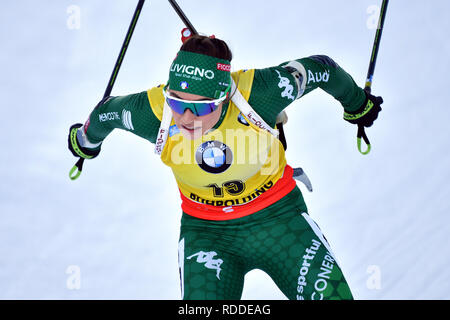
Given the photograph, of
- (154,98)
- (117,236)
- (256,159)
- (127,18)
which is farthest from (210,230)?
(127,18)

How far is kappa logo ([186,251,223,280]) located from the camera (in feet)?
9.02

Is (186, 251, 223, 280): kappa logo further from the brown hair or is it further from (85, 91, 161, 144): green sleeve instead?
the brown hair

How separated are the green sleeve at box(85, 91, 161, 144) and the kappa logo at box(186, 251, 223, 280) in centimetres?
57

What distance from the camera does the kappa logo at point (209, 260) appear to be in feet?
9.02

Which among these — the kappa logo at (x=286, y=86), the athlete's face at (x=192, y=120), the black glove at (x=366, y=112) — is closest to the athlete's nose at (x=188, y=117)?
the athlete's face at (x=192, y=120)

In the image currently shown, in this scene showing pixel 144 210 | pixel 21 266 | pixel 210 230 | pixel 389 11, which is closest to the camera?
pixel 210 230

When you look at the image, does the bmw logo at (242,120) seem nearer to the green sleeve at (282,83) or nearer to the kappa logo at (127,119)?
the green sleeve at (282,83)

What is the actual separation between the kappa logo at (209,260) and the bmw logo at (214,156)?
1.23 ft

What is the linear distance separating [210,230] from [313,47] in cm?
230

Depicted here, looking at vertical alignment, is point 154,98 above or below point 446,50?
below

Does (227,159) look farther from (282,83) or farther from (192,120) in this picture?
(282,83)

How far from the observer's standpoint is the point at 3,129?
4.65 m

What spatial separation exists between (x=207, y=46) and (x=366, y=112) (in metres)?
1.04

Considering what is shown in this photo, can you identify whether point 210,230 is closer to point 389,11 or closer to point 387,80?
point 387,80
